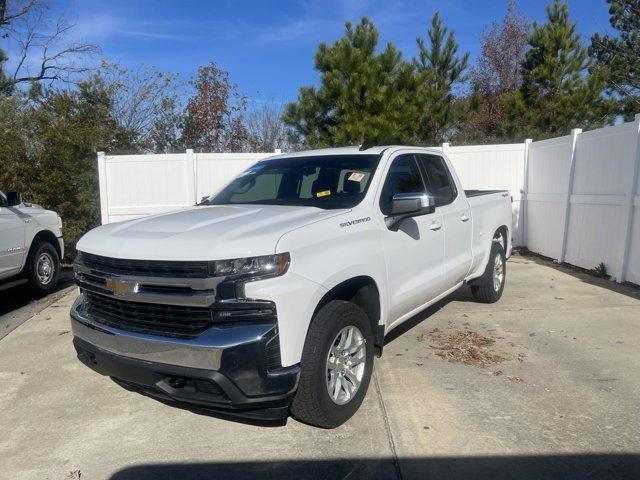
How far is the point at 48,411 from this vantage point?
13.0ft

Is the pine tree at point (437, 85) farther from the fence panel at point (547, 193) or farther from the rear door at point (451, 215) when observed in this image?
the rear door at point (451, 215)

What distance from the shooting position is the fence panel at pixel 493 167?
11188 mm

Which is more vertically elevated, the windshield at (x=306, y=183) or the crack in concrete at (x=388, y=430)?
the windshield at (x=306, y=183)

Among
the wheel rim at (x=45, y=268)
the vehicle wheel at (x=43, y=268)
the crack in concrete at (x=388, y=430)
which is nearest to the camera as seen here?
the crack in concrete at (x=388, y=430)

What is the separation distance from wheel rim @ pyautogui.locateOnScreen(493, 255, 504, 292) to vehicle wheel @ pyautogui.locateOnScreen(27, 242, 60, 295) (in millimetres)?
6512

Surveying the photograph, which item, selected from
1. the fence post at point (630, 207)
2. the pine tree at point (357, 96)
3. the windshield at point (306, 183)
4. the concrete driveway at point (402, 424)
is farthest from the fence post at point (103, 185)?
the fence post at point (630, 207)

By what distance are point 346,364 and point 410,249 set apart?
1190 mm

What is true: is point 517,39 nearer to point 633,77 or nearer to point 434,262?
point 633,77

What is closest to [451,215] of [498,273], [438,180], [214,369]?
[438,180]

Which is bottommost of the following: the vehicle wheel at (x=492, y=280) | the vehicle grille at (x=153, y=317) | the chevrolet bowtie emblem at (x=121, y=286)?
the vehicle wheel at (x=492, y=280)

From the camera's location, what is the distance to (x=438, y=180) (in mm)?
5336

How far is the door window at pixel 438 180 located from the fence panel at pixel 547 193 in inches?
192

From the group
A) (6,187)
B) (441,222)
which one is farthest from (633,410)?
(6,187)

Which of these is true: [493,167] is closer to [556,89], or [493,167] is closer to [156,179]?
[556,89]
